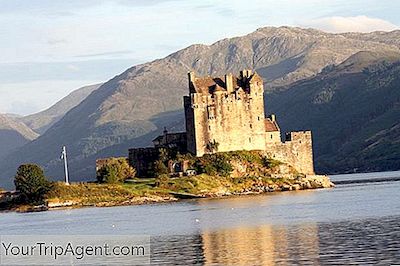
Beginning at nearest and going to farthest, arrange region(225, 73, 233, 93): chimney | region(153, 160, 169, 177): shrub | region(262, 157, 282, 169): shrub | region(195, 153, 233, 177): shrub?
1. region(195, 153, 233, 177): shrub
2. region(153, 160, 169, 177): shrub
3. region(262, 157, 282, 169): shrub
4. region(225, 73, 233, 93): chimney

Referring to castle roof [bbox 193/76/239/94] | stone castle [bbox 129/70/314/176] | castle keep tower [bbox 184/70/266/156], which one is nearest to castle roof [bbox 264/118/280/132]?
stone castle [bbox 129/70/314/176]

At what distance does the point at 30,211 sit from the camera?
136 m

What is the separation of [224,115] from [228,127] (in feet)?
6.04

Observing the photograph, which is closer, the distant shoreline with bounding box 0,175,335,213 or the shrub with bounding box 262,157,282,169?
the distant shoreline with bounding box 0,175,335,213

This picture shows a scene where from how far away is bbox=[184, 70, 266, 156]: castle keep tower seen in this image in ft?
491

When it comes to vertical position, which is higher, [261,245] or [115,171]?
[115,171]

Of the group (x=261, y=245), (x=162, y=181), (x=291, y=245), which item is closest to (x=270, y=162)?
(x=162, y=181)

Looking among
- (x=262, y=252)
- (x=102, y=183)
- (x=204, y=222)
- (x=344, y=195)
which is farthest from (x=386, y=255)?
(x=102, y=183)

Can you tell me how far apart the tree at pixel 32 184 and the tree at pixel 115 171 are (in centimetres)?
954

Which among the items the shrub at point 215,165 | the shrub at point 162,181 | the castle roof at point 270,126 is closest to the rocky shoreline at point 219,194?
the shrub at point 162,181

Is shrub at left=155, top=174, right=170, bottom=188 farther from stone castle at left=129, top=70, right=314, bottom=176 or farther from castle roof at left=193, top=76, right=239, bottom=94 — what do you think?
castle roof at left=193, top=76, right=239, bottom=94

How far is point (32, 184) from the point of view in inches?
5477

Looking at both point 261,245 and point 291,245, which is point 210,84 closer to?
point 261,245

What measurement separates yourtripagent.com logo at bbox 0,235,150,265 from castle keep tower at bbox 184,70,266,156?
6623 centimetres
